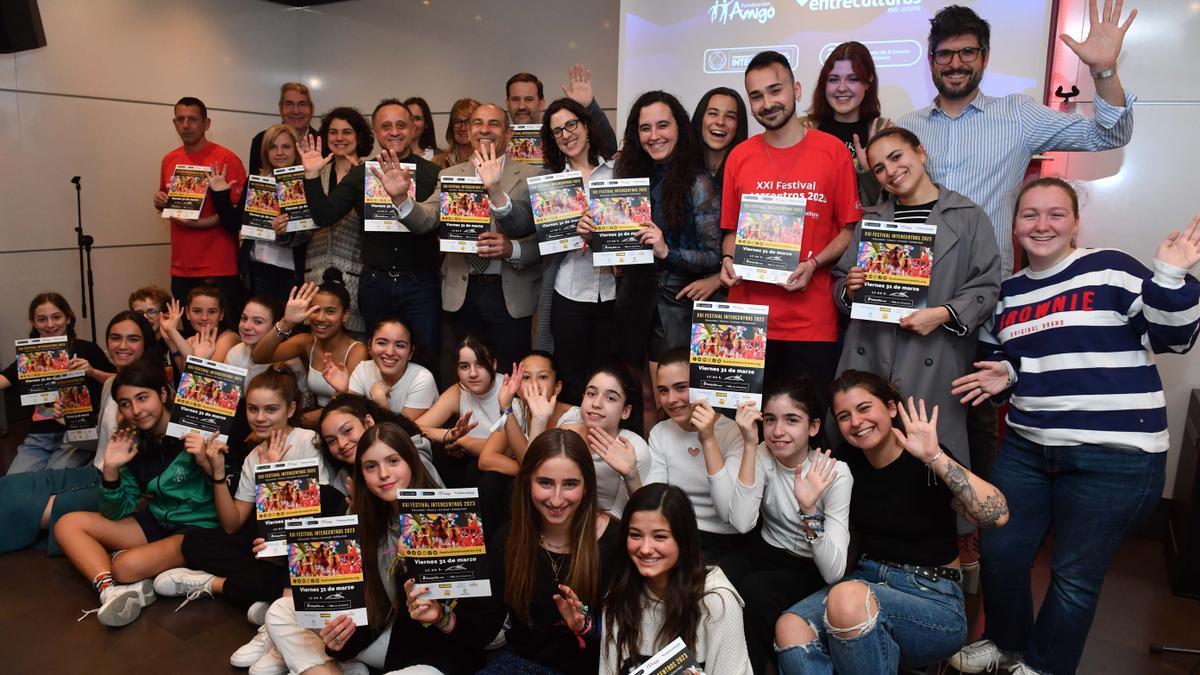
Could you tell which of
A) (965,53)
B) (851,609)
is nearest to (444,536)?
(851,609)

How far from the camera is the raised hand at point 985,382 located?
2.68m

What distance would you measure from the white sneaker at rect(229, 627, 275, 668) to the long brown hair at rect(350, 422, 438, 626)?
54 centimetres

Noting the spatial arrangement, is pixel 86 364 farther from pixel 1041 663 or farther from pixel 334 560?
pixel 1041 663

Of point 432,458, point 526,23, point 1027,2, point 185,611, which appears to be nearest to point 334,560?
point 432,458

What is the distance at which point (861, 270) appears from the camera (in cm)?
287

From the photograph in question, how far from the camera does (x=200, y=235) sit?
5254mm

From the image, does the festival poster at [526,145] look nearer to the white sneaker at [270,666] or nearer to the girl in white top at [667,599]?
the girl in white top at [667,599]

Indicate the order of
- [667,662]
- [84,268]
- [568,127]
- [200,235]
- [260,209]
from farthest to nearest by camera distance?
[84,268], [200,235], [260,209], [568,127], [667,662]

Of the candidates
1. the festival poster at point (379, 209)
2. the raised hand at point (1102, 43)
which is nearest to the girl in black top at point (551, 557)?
the festival poster at point (379, 209)

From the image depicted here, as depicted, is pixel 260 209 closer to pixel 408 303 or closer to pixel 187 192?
pixel 187 192

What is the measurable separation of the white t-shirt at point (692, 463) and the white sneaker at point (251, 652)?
1459 millimetres

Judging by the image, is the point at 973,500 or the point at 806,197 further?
the point at 806,197

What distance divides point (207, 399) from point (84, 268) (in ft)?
11.7

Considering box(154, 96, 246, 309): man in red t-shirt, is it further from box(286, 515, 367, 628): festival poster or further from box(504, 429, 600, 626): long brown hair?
box(504, 429, 600, 626): long brown hair
